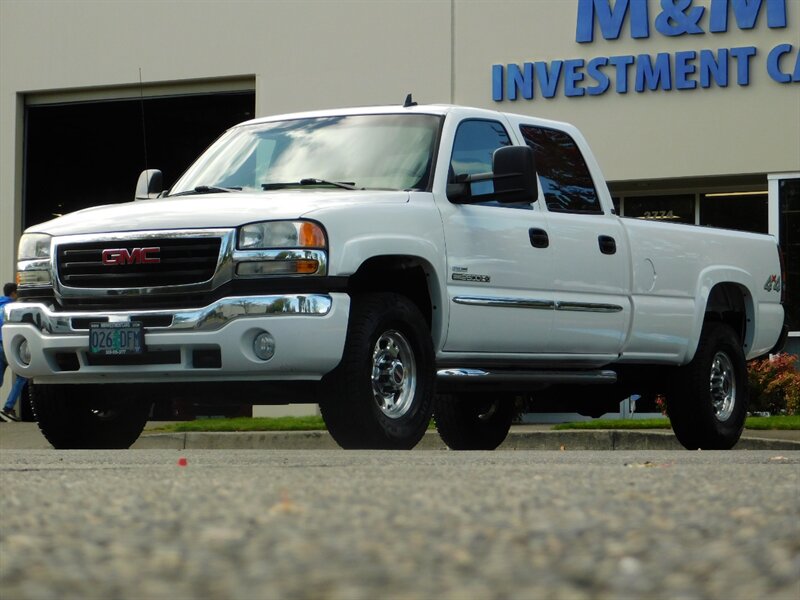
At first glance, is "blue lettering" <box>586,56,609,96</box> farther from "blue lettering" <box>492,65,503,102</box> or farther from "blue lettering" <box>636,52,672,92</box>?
"blue lettering" <box>492,65,503,102</box>

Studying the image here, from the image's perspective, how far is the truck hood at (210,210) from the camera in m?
7.66

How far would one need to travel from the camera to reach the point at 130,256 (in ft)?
25.9

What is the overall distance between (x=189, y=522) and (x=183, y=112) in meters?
20.5

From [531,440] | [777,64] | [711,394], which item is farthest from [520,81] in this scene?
[711,394]

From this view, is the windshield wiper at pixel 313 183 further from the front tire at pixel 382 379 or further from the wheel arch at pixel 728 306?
the wheel arch at pixel 728 306

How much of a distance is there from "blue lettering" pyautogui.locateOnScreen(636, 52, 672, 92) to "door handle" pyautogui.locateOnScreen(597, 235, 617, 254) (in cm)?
929

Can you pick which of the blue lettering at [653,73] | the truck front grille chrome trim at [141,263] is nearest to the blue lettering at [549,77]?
the blue lettering at [653,73]

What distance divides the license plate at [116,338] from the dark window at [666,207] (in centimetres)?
1239

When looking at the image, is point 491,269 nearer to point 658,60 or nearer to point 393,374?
point 393,374

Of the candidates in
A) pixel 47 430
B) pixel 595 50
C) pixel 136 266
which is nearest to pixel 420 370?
pixel 136 266

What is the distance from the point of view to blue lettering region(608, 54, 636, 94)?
18547mm

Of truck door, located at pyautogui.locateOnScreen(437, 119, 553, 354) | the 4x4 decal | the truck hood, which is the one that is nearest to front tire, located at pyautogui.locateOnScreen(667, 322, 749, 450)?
the 4x4 decal

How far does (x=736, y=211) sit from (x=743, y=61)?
2.01 m

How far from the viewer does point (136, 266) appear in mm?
7895
